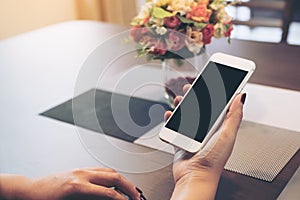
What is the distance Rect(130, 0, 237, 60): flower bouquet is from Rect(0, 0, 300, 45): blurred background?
1.83 meters

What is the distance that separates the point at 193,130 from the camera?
86cm

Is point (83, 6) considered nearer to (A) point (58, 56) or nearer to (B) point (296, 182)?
(A) point (58, 56)

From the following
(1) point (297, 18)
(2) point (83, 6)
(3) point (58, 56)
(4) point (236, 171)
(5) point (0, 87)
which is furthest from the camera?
(2) point (83, 6)

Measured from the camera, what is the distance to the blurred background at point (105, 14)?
2980 millimetres

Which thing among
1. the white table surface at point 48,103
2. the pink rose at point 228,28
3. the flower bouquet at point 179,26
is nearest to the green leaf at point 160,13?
the flower bouquet at point 179,26

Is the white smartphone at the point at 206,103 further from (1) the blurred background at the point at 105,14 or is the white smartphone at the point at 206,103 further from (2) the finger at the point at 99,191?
(1) the blurred background at the point at 105,14

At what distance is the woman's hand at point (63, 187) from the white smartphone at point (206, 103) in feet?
0.58

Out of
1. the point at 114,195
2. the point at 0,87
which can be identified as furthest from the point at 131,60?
the point at 114,195

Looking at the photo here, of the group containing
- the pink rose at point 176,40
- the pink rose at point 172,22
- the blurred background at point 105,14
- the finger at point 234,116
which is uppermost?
the pink rose at point 172,22

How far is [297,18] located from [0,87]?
7.59 feet

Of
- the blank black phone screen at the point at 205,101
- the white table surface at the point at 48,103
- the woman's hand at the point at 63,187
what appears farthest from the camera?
the white table surface at the point at 48,103

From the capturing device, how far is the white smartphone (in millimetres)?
845

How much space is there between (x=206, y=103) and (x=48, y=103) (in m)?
0.63

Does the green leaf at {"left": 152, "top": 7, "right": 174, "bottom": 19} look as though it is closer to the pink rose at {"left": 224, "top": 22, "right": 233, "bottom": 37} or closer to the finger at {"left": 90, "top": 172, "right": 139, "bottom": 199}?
the pink rose at {"left": 224, "top": 22, "right": 233, "bottom": 37}
